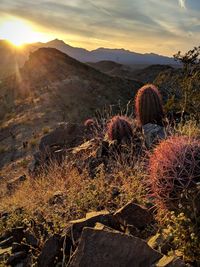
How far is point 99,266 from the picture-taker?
454 centimetres

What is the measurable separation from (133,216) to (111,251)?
1.37 meters

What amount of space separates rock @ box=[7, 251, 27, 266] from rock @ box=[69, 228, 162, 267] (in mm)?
1770

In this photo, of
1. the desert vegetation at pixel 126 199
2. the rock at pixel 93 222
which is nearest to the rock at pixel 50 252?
the desert vegetation at pixel 126 199

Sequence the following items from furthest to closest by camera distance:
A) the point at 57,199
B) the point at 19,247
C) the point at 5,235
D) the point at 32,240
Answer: the point at 57,199 → the point at 5,235 → the point at 32,240 → the point at 19,247

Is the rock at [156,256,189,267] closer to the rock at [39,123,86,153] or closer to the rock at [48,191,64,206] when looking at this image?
the rock at [48,191,64,206]

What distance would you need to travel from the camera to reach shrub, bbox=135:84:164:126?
1160cm

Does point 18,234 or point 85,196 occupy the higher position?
point 85,196

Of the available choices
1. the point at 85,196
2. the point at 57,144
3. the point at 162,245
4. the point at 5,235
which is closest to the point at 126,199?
the point at 85,196

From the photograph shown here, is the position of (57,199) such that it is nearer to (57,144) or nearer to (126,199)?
(126,199)

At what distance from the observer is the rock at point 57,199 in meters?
8.45

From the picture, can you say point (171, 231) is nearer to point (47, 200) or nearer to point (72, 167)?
point (47, 200)

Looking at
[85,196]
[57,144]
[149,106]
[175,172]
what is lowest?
[57,144]

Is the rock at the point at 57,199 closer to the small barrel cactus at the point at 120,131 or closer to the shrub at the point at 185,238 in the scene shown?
the small barrel cactus at the point at 120,131

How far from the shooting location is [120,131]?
36.6 feet
